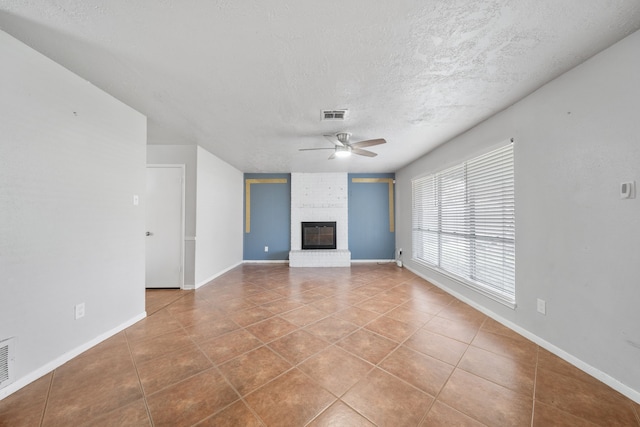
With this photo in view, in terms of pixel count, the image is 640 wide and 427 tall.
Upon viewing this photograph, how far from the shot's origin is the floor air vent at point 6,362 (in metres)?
1.46

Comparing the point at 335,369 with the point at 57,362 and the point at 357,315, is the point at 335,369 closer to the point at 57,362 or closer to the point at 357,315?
the point at 357,315

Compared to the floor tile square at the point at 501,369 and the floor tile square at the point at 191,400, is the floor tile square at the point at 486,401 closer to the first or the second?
the floor tile square at the point at 501,369

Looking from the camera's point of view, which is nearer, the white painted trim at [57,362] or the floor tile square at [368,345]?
the white painted trim at [57,362]

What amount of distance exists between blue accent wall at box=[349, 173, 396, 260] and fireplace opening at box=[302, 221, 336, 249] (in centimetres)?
56

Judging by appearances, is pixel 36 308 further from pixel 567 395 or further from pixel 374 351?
pixel 567 395

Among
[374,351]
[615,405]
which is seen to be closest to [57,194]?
[374,351]

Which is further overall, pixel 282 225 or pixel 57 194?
pixel 282 225

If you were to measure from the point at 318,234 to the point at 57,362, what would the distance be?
15.8 feet

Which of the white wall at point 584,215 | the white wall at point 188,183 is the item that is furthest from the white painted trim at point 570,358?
the white wall at point 188,183

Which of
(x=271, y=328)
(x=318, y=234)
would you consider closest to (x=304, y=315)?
(x=271, y=328)

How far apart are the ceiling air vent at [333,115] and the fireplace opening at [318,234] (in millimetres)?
3685

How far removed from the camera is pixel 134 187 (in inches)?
99.8

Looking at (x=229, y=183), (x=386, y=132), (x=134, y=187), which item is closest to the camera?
(x=134, y=187)

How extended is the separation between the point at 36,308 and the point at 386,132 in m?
3.95
